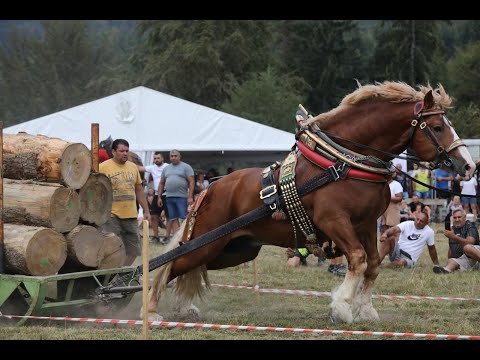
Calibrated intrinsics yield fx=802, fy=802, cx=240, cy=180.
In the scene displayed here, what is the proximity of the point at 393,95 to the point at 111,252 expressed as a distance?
10.6 feet

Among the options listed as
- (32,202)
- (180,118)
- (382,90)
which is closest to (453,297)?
(382,90)

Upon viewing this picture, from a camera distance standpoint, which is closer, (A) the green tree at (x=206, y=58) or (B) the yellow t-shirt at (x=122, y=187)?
(B) the yellow t-shirt at (x=122, y=187)

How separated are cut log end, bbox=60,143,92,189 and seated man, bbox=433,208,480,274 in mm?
5579

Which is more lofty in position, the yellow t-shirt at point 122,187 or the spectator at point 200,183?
the spectator at point 200,183

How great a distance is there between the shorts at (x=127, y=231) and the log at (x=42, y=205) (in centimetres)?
126

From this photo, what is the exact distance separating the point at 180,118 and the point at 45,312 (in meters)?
14.6

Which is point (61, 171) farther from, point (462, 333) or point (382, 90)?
point (462, 333)

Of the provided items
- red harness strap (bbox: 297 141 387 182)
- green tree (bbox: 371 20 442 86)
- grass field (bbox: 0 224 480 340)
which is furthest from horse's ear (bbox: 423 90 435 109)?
green tree (bbox: 371 20 442 86)

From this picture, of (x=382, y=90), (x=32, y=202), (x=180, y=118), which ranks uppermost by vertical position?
(x=180, y=118)

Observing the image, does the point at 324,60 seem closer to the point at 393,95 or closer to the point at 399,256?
the point at 399,256

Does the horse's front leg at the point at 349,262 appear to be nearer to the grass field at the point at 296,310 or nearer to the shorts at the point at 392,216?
the grass field at the point at 296,310

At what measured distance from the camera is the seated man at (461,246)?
36.4 feet

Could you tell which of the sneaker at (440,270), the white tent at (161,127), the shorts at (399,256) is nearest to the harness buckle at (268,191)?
the sneaker at (440,270)

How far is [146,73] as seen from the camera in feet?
150
